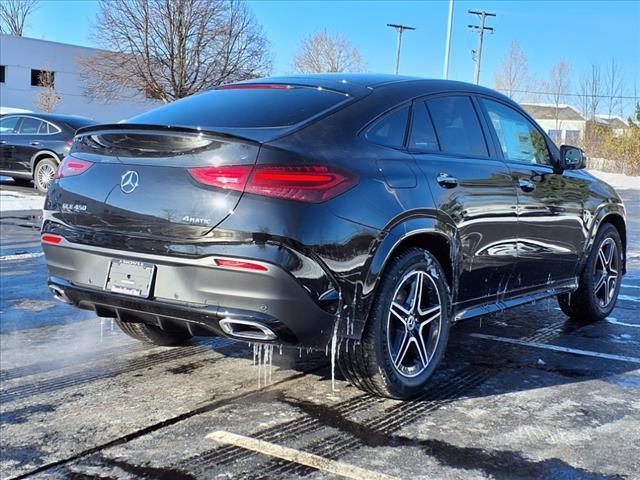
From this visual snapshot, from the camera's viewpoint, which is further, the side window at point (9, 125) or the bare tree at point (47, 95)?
the bare tree at point (47, 95)

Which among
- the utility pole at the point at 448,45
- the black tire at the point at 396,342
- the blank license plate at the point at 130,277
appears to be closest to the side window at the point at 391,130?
the black tire at the point at 396,342

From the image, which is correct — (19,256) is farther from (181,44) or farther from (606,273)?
(181,44)

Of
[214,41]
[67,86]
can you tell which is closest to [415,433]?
[214,41]

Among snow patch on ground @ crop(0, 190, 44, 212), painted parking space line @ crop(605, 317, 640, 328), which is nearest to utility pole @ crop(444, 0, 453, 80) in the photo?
snow patch on ground @ crop(0, 190, 44, 212)

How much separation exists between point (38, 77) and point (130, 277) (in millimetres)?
47437

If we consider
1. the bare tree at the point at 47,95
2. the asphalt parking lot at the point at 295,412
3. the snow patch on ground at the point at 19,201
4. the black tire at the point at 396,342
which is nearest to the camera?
the asphalt parking lot at the point at 295,412

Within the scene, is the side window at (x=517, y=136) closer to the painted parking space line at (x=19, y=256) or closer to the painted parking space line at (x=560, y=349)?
the painted parking space line at (x=560, y=349)

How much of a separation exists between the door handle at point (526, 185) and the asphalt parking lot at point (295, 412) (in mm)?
1081

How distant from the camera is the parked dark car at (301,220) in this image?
309cm

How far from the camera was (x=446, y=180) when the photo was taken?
151 inches

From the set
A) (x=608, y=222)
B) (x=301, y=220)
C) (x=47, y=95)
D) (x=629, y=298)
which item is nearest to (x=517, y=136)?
(x=608, y=222)

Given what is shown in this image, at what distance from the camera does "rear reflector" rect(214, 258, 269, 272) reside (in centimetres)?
302

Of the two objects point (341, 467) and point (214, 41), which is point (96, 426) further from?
point (214, 41)

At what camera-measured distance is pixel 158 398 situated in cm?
365
